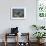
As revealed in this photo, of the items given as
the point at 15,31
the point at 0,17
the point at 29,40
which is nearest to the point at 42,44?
the point at 29,40

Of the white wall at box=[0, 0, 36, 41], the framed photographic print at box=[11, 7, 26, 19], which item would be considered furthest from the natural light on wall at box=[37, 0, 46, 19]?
the framed photographic print at box=[11, 7, 26, 19]

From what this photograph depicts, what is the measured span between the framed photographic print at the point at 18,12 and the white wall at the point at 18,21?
0.13 metres

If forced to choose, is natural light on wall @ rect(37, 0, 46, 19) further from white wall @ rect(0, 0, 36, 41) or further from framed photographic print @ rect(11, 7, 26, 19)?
framed photographic print @ rect(11, 7, 26, 19)

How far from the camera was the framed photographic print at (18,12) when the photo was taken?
6.55 metres

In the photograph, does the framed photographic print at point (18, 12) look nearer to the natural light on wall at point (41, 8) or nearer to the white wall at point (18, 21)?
the white wall at point (18, 21)

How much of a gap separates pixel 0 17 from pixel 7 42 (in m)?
1.10

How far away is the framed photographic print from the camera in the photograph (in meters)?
6.55

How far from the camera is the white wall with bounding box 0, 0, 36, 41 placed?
655 cm

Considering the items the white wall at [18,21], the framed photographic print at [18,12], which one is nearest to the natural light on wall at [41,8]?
the white wall at [18,21]

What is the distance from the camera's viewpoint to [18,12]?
6582 millimetres

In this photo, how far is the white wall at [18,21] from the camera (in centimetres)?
655

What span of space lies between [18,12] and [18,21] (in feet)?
1.26

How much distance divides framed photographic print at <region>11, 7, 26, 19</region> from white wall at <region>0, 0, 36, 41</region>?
0.42ft

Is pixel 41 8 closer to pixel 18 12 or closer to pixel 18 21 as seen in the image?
pixel 18 12
